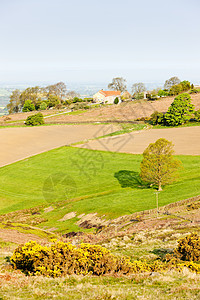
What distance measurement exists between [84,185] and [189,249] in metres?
36.8

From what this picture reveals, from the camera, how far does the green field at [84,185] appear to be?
40938mm

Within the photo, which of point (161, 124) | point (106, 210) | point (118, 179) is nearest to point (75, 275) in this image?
point (106, 210)

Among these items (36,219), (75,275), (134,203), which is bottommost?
(36,219)

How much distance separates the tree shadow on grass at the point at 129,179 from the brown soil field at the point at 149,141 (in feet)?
54.1

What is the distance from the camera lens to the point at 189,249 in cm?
1830

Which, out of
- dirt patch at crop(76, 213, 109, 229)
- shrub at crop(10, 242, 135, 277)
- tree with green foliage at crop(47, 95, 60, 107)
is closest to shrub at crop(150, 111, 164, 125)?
dirt patch at crop(76, 213, 109, 229)

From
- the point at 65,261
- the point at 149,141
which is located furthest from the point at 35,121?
the point at 65,261

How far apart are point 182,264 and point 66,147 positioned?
6873cm

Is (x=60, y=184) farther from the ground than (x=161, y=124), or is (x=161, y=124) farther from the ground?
(x=161, y=124)

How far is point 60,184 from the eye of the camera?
55.7m

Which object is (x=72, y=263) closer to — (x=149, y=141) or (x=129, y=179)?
(x=129, y=179)

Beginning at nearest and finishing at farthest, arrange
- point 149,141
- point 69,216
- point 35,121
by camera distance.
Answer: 1. point 69,216
2. point 149,141
3. point 35,121

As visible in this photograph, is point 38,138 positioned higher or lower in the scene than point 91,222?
higher

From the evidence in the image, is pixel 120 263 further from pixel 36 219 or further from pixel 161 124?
pixel 161 124
